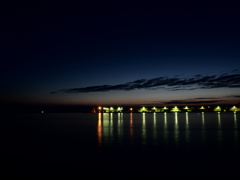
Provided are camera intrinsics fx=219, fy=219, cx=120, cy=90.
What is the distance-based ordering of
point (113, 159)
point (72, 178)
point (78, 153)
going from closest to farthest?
1. point (72, 178)
2. point (113, 159)
3. point (78, 153)

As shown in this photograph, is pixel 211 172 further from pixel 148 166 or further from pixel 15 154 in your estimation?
pixel 15 154

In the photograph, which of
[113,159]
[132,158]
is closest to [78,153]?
[113,159]

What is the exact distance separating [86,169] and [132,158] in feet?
11.6

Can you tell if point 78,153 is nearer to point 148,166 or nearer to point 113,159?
point 113,159

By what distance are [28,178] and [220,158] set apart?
37.0 feet

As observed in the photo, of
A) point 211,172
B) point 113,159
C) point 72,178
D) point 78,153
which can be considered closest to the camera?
point 72,178

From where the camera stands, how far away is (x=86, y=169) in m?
11.4

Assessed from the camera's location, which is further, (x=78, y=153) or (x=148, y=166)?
(x=78, y=153)

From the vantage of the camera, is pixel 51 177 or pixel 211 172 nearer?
pixel 51 177

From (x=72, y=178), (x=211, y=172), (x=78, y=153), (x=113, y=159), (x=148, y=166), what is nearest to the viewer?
(x=72, y=178)

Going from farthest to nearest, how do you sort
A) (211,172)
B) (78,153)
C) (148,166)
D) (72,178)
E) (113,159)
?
(78,153)
(113,159)
(148,166)
(211,172)
(72,178)

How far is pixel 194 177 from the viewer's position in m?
10.2

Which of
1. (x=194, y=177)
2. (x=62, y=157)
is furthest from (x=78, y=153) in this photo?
(x=194, y=177)

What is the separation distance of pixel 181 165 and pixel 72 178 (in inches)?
237
